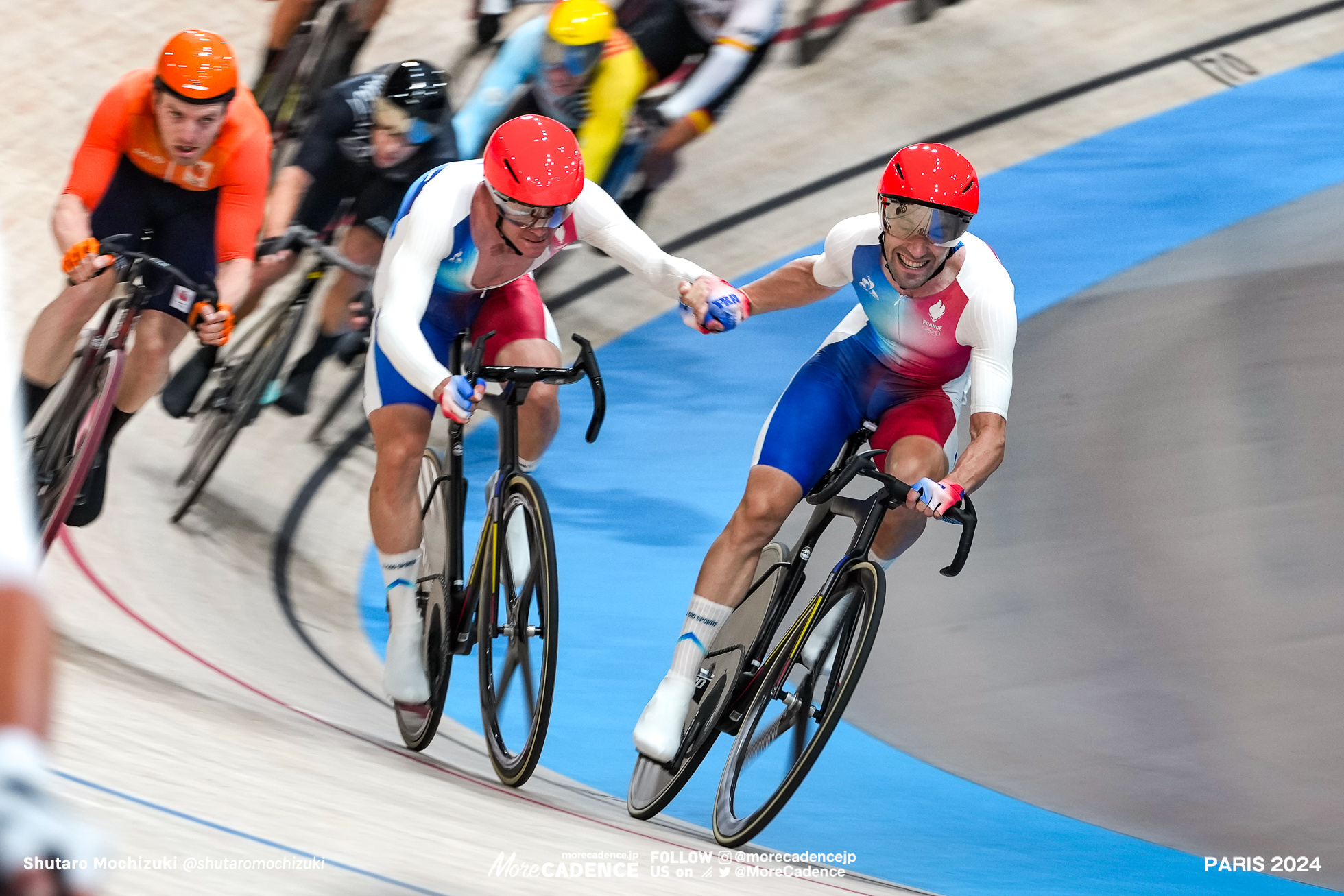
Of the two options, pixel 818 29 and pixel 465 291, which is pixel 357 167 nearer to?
pixel 465 291

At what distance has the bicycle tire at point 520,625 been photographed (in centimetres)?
296

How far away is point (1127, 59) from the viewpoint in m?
8.34

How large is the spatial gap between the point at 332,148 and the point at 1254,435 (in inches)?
126

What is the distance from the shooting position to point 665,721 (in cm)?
308

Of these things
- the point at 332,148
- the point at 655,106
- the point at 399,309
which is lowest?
the point at 655,106

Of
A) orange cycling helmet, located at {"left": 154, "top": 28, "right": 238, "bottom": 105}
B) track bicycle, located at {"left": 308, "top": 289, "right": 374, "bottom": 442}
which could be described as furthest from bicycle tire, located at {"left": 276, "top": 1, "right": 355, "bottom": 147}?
orange cycling helmet, located at {"left": 154, "top": 28, "right": 238, "bottom": 105}

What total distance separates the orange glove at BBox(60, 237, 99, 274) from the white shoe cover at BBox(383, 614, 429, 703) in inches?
41.9

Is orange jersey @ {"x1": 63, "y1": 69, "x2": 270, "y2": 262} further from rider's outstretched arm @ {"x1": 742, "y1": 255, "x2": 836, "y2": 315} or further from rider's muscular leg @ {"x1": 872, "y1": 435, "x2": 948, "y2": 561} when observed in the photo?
rider's muscular leg @ {"x1": 872, "y1": 435, "x2": 948, "y2": 561}

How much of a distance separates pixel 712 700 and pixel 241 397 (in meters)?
2.17

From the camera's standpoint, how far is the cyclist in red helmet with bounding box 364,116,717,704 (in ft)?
9.41

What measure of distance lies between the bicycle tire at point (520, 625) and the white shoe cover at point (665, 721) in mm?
224

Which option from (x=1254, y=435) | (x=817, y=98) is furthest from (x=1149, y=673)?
(x=817, y=98)

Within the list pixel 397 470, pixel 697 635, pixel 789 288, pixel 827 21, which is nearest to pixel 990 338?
pixel 789 288

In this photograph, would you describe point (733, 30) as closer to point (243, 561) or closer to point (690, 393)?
point (690, 393)
